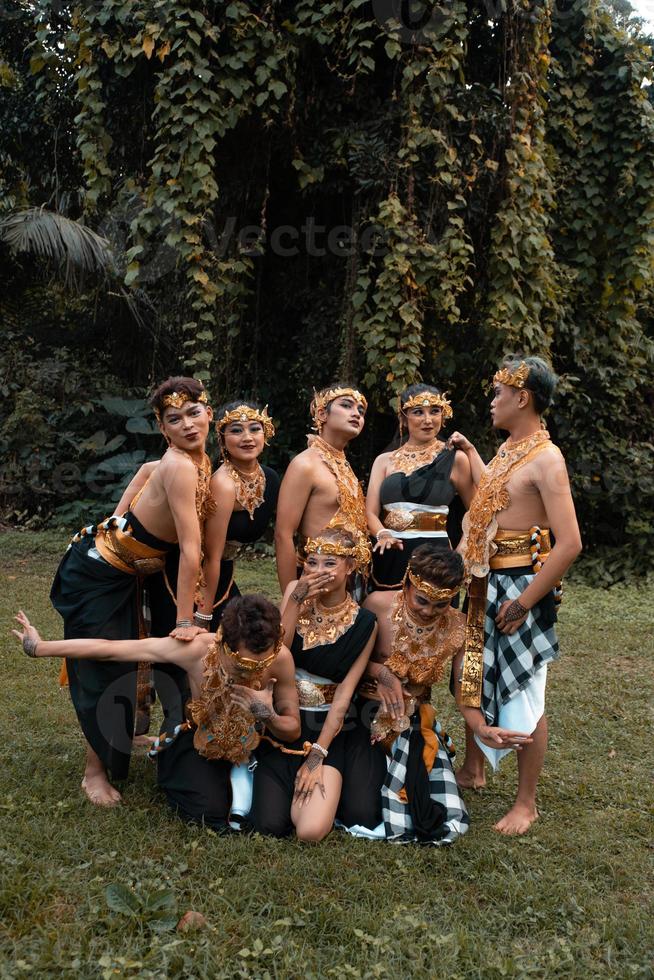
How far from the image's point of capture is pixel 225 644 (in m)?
2.89

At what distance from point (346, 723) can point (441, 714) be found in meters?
1.27

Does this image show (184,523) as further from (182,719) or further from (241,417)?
(182,719)

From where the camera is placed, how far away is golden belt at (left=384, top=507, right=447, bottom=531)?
12.4 feet

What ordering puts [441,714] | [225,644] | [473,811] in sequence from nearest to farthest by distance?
[225,644] → [473,811] → [441,714]

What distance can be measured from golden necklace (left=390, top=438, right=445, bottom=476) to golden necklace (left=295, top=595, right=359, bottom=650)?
31.6 inches

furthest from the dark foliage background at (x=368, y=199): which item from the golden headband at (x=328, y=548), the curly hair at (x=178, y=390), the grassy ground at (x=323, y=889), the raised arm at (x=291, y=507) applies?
the grassy ground at (x=323, y=889)

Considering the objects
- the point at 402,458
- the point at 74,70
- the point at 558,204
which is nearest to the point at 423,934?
the point at 402,458

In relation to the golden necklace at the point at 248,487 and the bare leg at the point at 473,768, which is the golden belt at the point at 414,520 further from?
the bare leg at the point at 473,768

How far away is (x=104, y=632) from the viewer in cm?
335

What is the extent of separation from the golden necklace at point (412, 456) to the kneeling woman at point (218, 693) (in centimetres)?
116

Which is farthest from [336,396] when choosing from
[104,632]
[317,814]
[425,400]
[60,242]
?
[60,242]

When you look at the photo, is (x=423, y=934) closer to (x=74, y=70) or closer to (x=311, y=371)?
(x=311, y=371)

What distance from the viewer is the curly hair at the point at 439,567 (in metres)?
3.04

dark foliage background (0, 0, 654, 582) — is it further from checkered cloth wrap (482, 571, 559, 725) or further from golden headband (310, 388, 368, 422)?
checkered cloth wrap (482, 571, 559, 725)
